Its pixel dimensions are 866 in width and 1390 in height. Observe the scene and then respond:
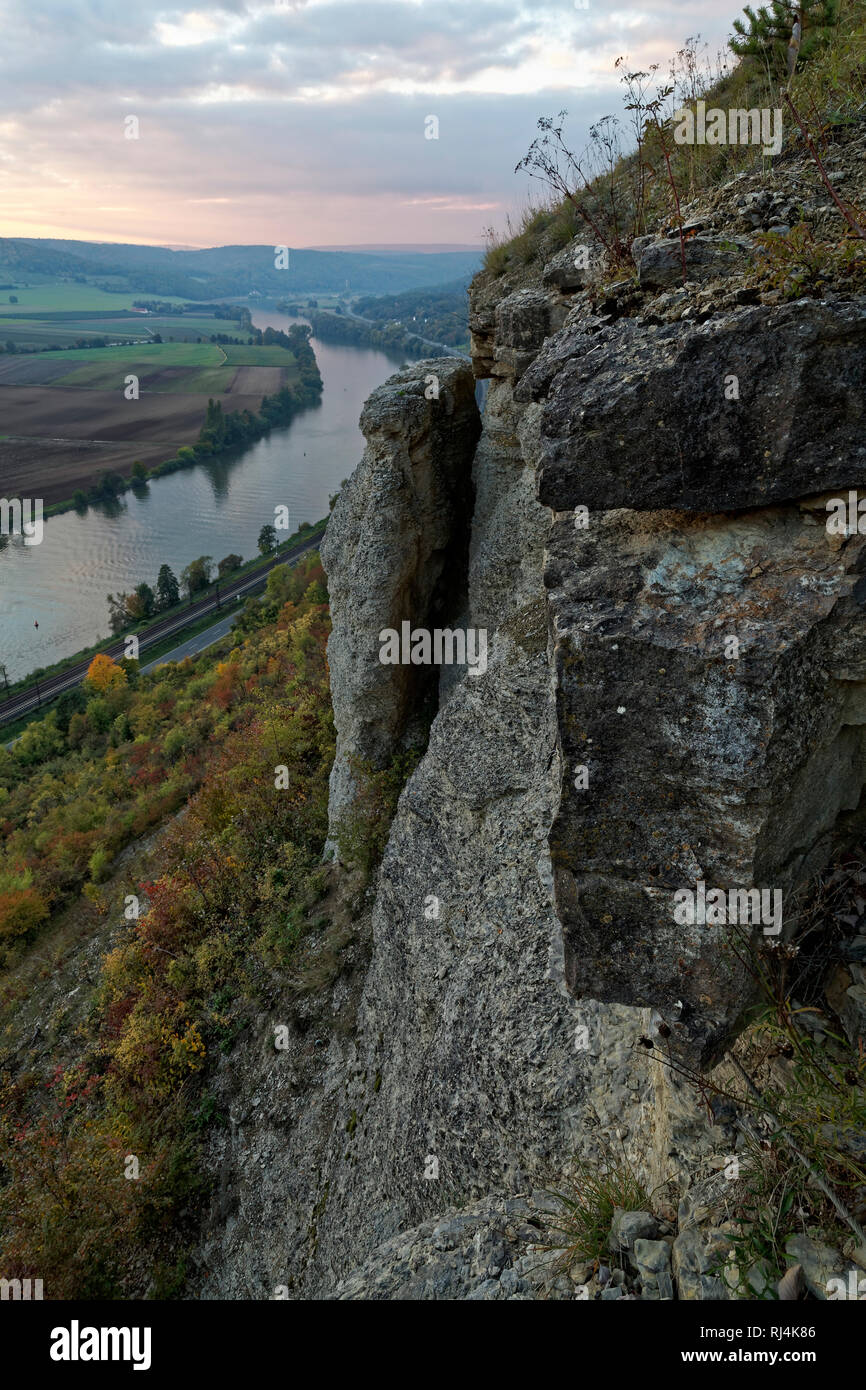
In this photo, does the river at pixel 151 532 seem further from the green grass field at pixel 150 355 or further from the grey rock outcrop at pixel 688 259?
the grey rock outcrop at pixel 688 259

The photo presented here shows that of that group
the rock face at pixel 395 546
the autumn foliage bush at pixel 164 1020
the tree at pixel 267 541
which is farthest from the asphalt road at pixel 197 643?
the rock face at pixel 395 546

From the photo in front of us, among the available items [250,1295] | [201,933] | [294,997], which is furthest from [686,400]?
[201,933]

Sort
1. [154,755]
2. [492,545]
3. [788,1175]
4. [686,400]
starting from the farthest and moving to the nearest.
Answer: [154,755]
[492,545]
[686,400]
[788,1175]

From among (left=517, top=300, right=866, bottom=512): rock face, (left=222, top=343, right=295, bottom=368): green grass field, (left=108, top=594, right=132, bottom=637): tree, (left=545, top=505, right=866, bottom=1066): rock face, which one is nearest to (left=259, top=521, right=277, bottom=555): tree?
(left=108, top=594, right=132, bottom=637): tree

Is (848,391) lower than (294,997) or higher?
higher

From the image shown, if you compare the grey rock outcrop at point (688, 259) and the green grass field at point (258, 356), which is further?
the green grass field at point (258, 356)

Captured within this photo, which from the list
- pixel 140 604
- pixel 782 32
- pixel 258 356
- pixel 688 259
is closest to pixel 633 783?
pixel 688 259

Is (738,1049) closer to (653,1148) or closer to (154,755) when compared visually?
(653,1148)
